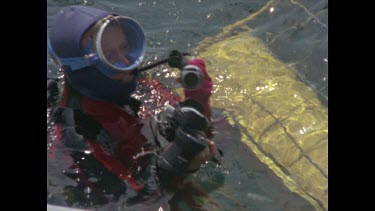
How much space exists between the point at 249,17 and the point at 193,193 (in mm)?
1710

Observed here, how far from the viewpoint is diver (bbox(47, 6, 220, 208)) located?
7.01 ft

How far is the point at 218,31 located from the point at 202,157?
1.54 metres

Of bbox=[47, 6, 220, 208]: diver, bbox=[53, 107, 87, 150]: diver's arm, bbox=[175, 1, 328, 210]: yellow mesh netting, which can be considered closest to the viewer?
bbox=[47, 6, 220, 208]: diver

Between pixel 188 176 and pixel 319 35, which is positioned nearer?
pixel 188 176

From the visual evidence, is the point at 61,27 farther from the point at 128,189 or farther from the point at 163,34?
the point at 163,34

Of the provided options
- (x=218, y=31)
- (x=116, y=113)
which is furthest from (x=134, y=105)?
(x=218, y=31)

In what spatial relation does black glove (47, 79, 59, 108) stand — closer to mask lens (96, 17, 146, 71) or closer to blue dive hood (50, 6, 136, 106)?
blue dive hood (50, 6, 136, 106)

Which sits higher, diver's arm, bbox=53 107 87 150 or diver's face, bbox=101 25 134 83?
diver's face, bbox=101 25 134 83

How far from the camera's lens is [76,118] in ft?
7.43

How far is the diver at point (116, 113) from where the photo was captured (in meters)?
2.14

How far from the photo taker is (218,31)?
3.53 m

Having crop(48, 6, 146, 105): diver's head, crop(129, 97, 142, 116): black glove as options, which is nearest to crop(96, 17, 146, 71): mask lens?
crop(48, 6, 146, 105): diver's head

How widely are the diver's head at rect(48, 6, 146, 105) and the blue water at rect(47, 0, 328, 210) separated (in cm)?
39
